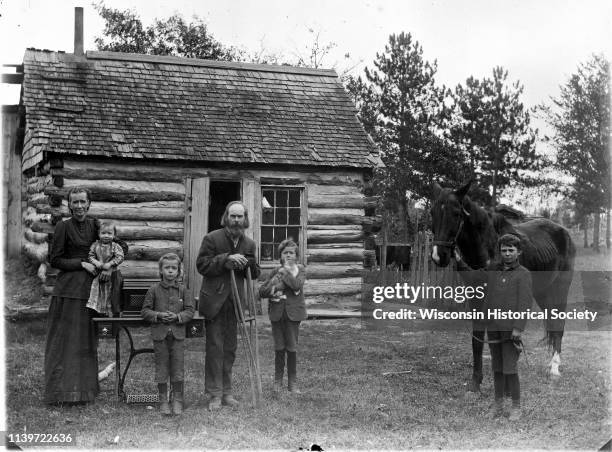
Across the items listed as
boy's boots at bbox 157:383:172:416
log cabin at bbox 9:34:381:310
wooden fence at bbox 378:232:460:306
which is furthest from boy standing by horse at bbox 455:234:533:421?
log cabin at bbox 9:34:381:310

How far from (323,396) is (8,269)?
31.0 feet

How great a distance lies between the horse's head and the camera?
21.7ft

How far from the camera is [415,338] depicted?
955 centimetres

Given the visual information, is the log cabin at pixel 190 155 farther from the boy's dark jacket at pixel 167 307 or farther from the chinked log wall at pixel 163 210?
the boy's dark jacket at pixel 167 307

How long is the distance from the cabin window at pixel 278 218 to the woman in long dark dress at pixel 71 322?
598 centimetres

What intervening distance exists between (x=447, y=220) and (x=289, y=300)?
1824mm

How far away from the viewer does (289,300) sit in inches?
260

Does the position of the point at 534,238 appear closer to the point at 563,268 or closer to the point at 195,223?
the point at 563,268

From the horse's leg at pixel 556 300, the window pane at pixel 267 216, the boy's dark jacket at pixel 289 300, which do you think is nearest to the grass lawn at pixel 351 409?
the horse's leg at pixel 556 300

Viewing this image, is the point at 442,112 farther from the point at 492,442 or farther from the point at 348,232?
the point at 492,442

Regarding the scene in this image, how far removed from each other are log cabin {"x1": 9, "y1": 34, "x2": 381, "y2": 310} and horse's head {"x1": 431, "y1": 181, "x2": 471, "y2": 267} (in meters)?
5.02

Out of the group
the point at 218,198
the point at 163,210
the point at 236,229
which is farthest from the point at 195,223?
the point at 236,229

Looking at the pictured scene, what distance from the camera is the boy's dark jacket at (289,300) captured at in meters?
6.52

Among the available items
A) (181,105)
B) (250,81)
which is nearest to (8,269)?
(181,105)
